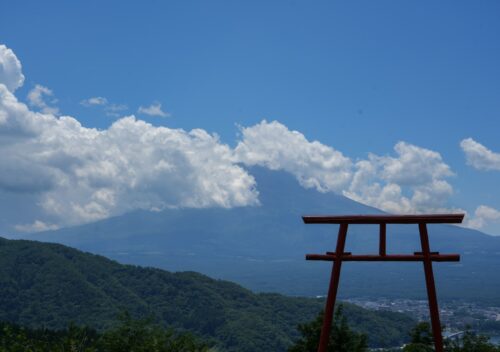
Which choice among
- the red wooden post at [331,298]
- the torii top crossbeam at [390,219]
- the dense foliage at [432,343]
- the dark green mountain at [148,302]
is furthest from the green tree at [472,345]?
the dark green mountain at [148,302]

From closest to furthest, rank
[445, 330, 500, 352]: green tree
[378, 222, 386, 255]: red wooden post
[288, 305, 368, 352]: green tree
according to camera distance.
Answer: [378, 222, 386, 255]: red wooden post → [288, 305, 368, 352]: green tree → [445, 330, 500, 352]: green tree

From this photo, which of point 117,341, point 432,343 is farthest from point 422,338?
point 117,341

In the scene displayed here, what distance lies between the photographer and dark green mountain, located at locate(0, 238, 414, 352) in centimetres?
8700

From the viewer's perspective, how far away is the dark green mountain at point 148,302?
8700 cm

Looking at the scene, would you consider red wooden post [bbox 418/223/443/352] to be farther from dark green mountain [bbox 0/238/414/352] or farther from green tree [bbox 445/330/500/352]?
dark green mountain [bbox 0/238/414/352]

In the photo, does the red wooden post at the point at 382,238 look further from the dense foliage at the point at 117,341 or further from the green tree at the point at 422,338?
the green tree at the point at 422,338

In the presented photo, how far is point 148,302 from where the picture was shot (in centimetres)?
10175

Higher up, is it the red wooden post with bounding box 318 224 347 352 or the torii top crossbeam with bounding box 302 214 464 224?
the torii top crossbeam with bounding box 302 214 464 224

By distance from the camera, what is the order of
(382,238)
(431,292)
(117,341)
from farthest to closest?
(117,341) < (382,238) < (431,292)

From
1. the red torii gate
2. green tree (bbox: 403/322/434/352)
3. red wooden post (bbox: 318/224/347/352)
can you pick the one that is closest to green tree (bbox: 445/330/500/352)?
green tree (bbox: 403/322/434/352)

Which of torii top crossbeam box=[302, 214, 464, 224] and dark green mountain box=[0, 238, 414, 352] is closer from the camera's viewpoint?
torii top crossbeam box=[302, 214, 464, 224]

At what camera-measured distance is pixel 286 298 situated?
105 metres

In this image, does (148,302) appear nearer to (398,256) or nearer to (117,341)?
(117,341)

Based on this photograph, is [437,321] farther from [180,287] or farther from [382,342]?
[180,287]
